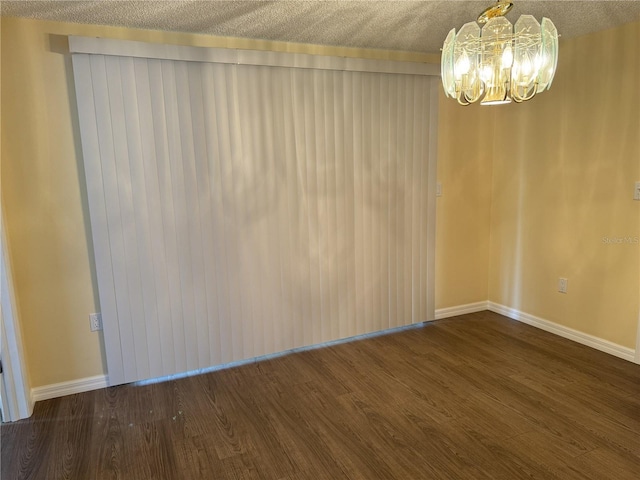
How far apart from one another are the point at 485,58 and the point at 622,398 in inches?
83.1

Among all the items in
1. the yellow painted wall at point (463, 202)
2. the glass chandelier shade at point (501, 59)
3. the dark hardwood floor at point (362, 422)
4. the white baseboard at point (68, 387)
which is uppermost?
the glass chandelier shade at point (501, 59)

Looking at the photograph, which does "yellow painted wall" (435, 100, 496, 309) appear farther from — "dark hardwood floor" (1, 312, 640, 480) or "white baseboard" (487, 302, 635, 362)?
"dark hardwood floor" (1, 312, 640, 480)

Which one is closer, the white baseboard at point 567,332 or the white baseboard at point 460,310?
the white baseboard at point 567,332

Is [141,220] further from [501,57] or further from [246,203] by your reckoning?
[501,57]

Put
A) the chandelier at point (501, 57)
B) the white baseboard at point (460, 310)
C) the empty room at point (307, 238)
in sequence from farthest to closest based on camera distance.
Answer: the white baseboard at point (460, 310) < the empty room at point (307, 238) < the chandelier at point (501, 57)

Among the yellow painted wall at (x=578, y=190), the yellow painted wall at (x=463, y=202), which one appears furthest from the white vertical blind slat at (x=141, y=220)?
the yellow painted wall at (x=578, y=190)

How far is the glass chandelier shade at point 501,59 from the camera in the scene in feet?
5.91

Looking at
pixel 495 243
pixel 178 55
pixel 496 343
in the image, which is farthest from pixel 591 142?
pixel 178 55

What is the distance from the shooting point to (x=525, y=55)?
5.97 ft

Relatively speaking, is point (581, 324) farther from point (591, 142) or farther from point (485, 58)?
point (485, 58)

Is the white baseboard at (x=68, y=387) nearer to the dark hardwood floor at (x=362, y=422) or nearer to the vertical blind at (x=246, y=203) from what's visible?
the dark hardwood floor at (x=362, y=422)

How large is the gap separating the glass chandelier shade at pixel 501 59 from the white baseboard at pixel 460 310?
2.38m

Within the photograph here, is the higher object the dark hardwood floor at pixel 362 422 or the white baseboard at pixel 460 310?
the white baseboard at pixel 460 310

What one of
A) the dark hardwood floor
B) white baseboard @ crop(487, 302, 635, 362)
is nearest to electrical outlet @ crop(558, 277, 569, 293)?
white baseboard @ crop(487, 302, 635, 362)
